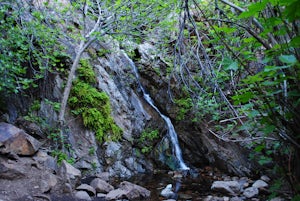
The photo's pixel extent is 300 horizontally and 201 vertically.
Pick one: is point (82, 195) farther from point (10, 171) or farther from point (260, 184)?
point (260, 184)

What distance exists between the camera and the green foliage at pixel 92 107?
24.4 feet

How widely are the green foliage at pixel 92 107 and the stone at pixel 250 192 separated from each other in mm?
3882

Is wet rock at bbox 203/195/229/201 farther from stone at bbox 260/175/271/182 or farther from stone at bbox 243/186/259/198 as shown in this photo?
stone at bbox 260/175/271/182

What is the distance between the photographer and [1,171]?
180 inches

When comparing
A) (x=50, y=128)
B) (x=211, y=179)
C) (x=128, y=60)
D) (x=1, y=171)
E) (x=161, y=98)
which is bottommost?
(x=211, y=179)

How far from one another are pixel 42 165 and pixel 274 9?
5298mm

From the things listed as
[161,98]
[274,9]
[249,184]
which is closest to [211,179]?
[249,184]

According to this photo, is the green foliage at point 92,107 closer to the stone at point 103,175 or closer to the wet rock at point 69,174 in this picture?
the stone at point 103,175

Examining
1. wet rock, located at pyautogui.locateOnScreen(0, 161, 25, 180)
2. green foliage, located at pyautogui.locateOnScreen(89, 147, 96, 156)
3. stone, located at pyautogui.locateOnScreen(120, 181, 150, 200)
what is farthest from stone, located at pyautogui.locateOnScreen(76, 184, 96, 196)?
green foliage, located at pyautogui.locateOnScreen(89, 147, 96, 156)

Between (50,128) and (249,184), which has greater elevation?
(50,128)

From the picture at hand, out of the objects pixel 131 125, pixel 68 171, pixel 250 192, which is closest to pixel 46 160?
pixel 68 171

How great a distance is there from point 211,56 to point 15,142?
199 inches

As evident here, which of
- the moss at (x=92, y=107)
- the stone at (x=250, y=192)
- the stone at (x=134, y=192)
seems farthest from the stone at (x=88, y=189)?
the stone at (x=250, y=192)

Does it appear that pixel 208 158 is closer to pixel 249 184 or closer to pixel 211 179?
pixel 211 179
